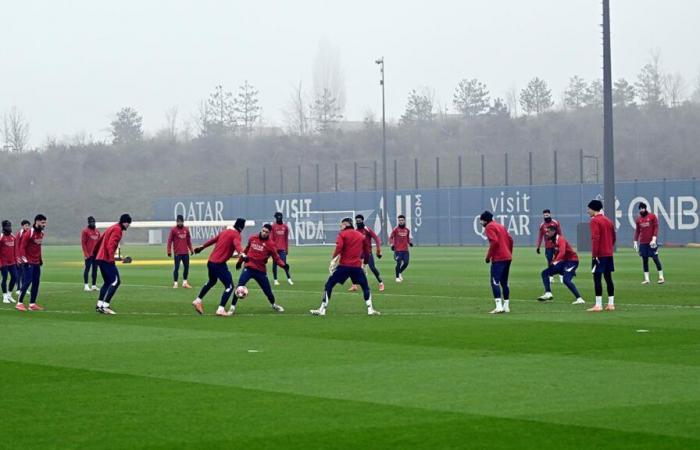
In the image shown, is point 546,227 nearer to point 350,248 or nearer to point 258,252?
point 350,248

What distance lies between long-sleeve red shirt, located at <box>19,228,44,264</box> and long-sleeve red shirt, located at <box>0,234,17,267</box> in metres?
3.20

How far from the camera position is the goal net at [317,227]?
93669mm

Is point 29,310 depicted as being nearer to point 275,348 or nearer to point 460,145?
point 275,348

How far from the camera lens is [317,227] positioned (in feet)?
314

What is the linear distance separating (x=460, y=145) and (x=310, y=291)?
123 m

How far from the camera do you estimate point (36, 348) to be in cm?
1875

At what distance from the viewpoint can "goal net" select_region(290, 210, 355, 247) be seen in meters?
93.7

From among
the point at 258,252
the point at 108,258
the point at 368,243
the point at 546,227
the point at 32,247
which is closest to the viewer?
the point at 258,252

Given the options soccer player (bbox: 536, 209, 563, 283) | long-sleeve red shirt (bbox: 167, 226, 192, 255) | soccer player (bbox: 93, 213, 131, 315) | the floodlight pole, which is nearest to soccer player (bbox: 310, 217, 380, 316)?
soccer player (bbox: 93, 213, 131, 315)

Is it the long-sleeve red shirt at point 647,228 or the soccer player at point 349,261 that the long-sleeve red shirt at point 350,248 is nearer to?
the soccer player at point 349,261

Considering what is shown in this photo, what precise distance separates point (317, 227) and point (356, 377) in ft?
266

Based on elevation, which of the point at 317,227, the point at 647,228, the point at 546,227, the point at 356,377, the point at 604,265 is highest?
the point at 546,227

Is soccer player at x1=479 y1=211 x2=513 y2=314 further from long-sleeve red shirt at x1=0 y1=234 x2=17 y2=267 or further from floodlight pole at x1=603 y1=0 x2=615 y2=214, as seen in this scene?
floodlight pole at x1=603 y1=0 x2=615 y2=214

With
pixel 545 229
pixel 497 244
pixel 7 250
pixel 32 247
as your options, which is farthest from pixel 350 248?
pixel 7 250
